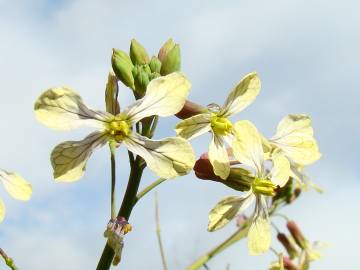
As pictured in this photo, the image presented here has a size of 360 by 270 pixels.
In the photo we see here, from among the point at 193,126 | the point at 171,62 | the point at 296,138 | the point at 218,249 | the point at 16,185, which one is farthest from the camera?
the point at 218,249

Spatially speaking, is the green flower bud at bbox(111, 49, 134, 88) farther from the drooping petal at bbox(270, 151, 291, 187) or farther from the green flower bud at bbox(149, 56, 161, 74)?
the drooping petal at bbox(270, 151, 291, 187)

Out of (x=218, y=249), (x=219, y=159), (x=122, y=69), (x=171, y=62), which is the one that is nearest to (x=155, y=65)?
(x=171, y=62)

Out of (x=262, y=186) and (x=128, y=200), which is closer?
(x=128, y=200)

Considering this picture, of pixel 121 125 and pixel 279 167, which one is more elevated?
pixel 121 125

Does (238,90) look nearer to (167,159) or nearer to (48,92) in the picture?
(167,159)

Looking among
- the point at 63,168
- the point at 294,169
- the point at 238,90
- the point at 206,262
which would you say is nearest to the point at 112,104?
the point at 63,168

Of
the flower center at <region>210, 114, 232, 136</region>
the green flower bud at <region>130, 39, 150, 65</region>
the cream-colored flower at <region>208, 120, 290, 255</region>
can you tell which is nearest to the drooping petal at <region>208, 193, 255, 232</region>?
the cream-colored flower at <region>208, 120, 290, 255</region>

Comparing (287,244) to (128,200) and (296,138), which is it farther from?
(128,200)
